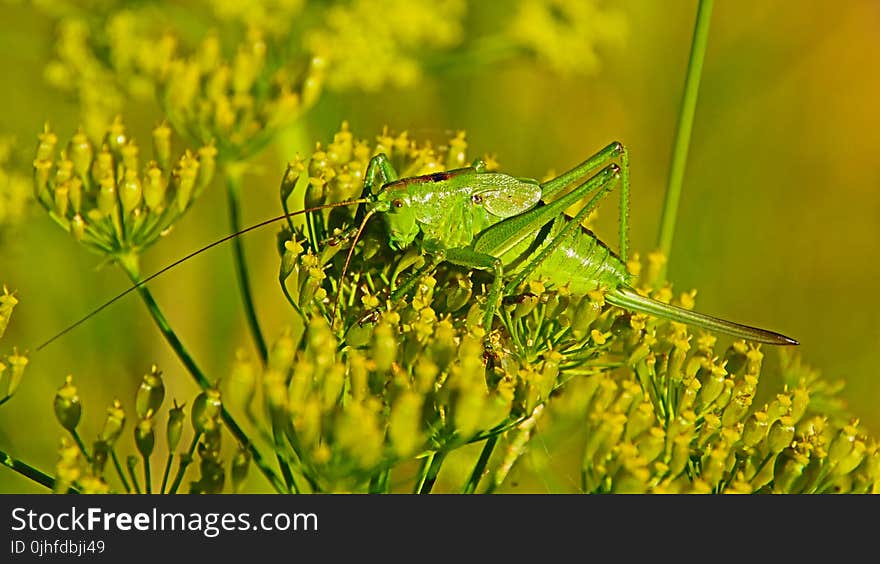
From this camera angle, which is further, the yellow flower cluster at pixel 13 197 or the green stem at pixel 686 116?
the yellow flower cluster at pixel 13 197

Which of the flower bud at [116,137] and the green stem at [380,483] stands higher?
the flower bud at [116,137]

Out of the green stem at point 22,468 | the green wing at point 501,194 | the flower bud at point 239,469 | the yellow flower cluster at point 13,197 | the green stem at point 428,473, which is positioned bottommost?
the green stem at point 428,473

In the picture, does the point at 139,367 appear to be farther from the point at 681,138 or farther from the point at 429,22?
the point at 681,138

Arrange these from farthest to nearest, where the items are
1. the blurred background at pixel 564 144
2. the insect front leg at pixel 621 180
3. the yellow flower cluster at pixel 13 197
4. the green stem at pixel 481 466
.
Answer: the blurred background at pixel 564 144, the yellow flower cluster at pixel 13 197, the insect front leg at pixel 621 180, the green stem at pixel 481 466

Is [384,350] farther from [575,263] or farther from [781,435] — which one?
[781,435]

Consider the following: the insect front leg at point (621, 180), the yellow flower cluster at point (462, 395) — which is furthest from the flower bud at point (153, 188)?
the insect front leg at point (621, 180)

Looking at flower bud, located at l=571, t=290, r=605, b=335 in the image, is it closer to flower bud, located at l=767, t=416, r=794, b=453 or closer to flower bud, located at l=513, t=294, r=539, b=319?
flower bud, located at l=513, t=294, r=539, b=319

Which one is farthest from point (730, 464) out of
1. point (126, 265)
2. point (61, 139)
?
point (61, 139)

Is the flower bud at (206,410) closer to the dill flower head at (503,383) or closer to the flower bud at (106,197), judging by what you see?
the dill flower head at (503,383)
